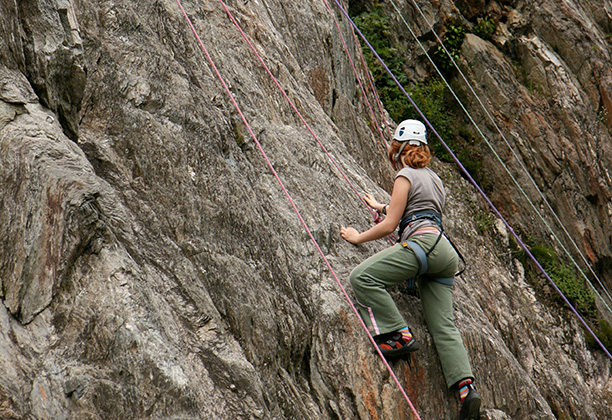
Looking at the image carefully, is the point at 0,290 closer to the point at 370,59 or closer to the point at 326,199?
the point at 326,199

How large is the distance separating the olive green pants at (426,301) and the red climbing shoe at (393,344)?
8cm

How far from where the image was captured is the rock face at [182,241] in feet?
12.2

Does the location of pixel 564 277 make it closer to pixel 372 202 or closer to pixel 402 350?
pixel 372 202

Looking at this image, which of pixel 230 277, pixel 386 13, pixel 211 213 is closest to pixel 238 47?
pixel 211 213

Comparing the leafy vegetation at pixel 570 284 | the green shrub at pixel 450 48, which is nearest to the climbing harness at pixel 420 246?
the leafy vegetation at pixel 570 284

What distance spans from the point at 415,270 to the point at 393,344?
67 centimetres

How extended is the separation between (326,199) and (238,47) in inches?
84.5

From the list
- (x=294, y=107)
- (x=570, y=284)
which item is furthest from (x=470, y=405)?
(x=570, y=284)

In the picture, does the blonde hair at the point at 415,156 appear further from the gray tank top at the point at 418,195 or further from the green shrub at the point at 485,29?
the green shrub at the point at 485,29

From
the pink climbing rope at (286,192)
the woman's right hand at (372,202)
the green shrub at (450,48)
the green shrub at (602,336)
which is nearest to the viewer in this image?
the pink climbing rope at (286,192)

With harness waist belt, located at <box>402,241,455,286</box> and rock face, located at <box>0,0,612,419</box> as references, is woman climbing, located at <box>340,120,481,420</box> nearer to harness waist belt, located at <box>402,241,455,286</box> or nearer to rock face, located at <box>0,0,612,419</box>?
harness waist belt, located at <box>402,241,455,286</box>

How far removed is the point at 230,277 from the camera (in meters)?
4.93

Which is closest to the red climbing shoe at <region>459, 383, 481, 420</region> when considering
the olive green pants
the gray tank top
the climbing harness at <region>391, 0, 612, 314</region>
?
the olive green pants

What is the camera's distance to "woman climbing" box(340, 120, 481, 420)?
17.7ft
